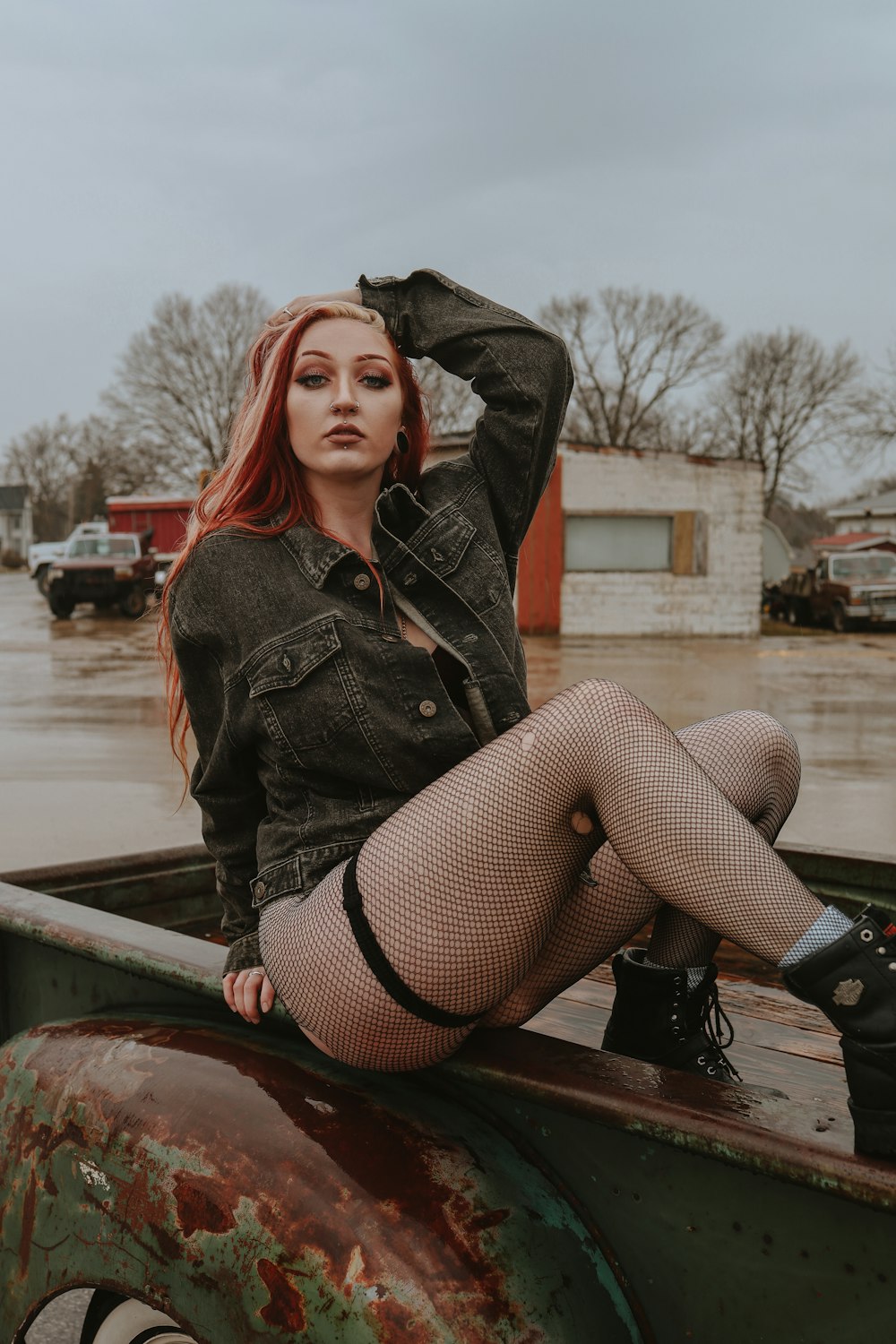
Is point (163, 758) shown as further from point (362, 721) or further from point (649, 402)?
point (649, 402)

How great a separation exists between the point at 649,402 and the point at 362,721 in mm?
49756

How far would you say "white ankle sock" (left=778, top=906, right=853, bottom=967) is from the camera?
135cm

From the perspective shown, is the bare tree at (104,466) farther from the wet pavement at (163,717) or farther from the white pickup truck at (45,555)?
the wet pavement at (163,717)

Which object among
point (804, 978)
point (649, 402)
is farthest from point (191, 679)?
point (649, 402)

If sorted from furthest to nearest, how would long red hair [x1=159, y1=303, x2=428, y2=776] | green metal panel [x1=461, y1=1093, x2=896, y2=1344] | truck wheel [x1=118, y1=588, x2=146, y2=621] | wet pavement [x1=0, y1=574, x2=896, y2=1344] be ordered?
truck wheel [x1=118, y1=588, x2=146, y2=621] → wet pavement [x1=0, y1=574, x2=896, y2=1344] → long red hair [x1=159, y1=303, x2=428, y2=776] → green metal panel [x1=461, y1=1093, x2=896, y2=1344]

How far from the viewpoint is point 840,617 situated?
24188 millimetres

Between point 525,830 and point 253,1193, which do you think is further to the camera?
point 525,830

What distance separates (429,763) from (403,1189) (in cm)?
65

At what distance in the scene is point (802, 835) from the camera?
606 centimetres

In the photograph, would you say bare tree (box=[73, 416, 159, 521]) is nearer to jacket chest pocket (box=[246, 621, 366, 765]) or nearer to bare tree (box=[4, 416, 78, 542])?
bare tree (box=[4, 416, 78, 542])

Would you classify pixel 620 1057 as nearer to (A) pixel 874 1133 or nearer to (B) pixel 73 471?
(A) pixel 874 1133

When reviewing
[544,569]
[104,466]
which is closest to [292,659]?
[544,569]

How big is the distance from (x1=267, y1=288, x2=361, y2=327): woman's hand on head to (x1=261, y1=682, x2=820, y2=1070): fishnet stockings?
915mm

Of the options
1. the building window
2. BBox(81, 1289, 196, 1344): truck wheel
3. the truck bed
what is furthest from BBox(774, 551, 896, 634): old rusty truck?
BBox(81, 1289, 196, 1344): truck wheel
